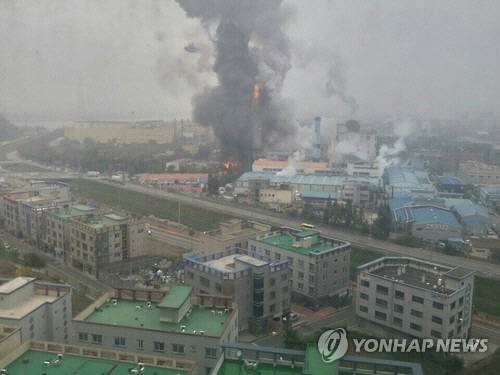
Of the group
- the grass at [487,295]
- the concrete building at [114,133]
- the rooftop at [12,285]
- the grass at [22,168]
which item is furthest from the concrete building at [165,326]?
the concrete building at [114,133]

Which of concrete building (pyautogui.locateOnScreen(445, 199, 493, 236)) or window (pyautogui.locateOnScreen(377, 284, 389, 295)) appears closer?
window (pyautogui.locateOnScreen(377, 284, 389, 295))

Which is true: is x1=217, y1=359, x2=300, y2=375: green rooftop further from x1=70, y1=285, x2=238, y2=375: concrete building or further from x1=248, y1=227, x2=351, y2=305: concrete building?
x1=248, y1=227, x2=351, y2=305: concrete building

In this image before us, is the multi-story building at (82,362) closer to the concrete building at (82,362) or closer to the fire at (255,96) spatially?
the concrete building at (82,362)

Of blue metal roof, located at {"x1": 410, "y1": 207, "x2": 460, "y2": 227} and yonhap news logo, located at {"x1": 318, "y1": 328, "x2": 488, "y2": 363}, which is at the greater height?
blue metal roof, located at {"x1": 410, "y1": 207, "x2": 460, "y2": 227}

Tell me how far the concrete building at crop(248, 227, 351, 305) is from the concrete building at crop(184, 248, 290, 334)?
21.8 inches

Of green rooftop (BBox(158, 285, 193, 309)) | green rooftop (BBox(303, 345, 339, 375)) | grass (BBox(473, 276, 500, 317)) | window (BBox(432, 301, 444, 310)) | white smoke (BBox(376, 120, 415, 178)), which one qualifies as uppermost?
white smoke (BBox(376, 120, 415, 178))

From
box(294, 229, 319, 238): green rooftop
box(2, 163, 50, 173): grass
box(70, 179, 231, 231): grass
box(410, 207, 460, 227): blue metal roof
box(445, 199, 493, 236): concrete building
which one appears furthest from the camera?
box(2, 163, 50, 173): grass

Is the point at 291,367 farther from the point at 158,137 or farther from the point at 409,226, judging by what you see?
the point at 158,137

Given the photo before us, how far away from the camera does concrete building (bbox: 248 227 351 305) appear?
6723 millimetres

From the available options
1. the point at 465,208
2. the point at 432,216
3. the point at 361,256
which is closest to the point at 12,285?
the point at 361,256

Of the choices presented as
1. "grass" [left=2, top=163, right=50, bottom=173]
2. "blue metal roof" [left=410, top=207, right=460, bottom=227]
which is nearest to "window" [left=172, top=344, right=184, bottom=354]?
"blue metal roof" [left=410, top=207, right=460, bottom=227]

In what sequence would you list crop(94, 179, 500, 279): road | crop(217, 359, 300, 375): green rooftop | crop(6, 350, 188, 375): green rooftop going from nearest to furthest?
1. crop(217, 359, 300, 375): green rooftop
2. crop(6, 350, 188, 375): green rooftop
3. crop(94, 179, 500, 279): road

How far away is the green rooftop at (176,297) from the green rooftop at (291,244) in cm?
268

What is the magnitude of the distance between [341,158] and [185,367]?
679 inches
